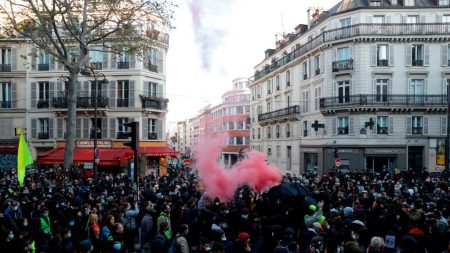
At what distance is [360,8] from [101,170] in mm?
26566

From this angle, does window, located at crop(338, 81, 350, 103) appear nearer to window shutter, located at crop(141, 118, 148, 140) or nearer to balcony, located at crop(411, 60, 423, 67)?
balcony, located at crop(411, 60, 423, 67)

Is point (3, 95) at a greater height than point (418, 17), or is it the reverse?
point (418, 17)

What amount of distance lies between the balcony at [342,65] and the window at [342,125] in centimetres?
444

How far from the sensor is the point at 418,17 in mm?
37875

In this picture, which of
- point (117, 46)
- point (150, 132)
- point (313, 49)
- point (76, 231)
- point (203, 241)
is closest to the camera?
point (203, 241)

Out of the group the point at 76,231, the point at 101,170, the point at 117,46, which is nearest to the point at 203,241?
the point at 76,231

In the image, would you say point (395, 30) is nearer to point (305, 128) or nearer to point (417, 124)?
point (417, 124)

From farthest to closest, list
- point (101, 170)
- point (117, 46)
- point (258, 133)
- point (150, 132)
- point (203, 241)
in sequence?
1. point (258, 133)
2. point (150, 132)
3. point (101, 170)
4. point (117, 46)
5. point (203, 241)

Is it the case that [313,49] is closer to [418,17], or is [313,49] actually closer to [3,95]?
[418,17]

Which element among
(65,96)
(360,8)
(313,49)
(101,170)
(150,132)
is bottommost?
(101,170)

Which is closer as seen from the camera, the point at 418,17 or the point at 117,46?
the point at 117,46

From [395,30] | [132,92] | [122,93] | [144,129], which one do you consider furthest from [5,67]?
[395,30]

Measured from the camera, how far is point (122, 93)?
3759 centimetres

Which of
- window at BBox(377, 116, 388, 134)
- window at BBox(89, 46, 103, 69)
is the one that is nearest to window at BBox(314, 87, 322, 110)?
window at BBox(377, 116, 388, 134)
